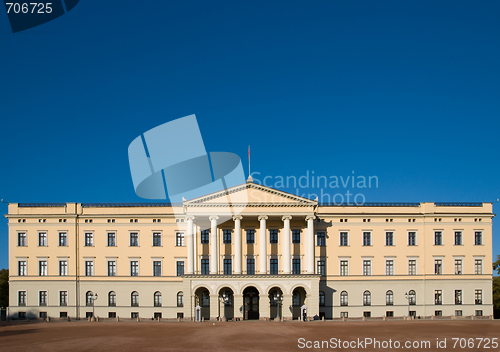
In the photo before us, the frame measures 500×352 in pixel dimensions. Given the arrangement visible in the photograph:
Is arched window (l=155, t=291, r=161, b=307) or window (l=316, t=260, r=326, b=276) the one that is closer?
arched window (l=155, t=291, r=161, b=307)

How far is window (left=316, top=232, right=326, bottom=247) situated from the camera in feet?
185

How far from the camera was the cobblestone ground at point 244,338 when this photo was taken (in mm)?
29375

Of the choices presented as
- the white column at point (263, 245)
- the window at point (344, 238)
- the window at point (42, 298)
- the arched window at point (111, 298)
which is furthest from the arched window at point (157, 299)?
the window at point (344, 238)

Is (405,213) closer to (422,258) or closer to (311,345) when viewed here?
(422,258)

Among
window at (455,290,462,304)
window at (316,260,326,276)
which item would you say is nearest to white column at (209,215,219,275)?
window at (316,260,326,276)

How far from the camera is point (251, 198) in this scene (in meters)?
54.1

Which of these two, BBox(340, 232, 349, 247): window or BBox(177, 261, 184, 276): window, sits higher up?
BBox(340, 232, 349, 247): window

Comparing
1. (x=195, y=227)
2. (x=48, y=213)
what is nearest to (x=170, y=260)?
(x=195, y=227)

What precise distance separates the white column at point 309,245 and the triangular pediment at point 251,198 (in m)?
1.83

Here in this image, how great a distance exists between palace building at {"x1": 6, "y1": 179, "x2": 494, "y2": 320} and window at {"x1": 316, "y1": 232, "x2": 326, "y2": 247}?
0.11m

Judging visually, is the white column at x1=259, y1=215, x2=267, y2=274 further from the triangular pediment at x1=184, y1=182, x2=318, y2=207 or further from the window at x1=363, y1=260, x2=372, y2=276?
the window at x1=363, y1=260, x2=372, y2=276

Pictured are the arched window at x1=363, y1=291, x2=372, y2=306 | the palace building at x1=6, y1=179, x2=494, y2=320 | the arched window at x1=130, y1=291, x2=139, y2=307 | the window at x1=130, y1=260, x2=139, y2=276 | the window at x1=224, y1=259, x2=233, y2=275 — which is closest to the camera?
the palace building at x1=6, y1=179, x2=494, y2=320

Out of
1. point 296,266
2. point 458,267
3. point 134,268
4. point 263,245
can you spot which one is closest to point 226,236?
point 263,245

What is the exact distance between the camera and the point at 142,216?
Answer: 186ft
